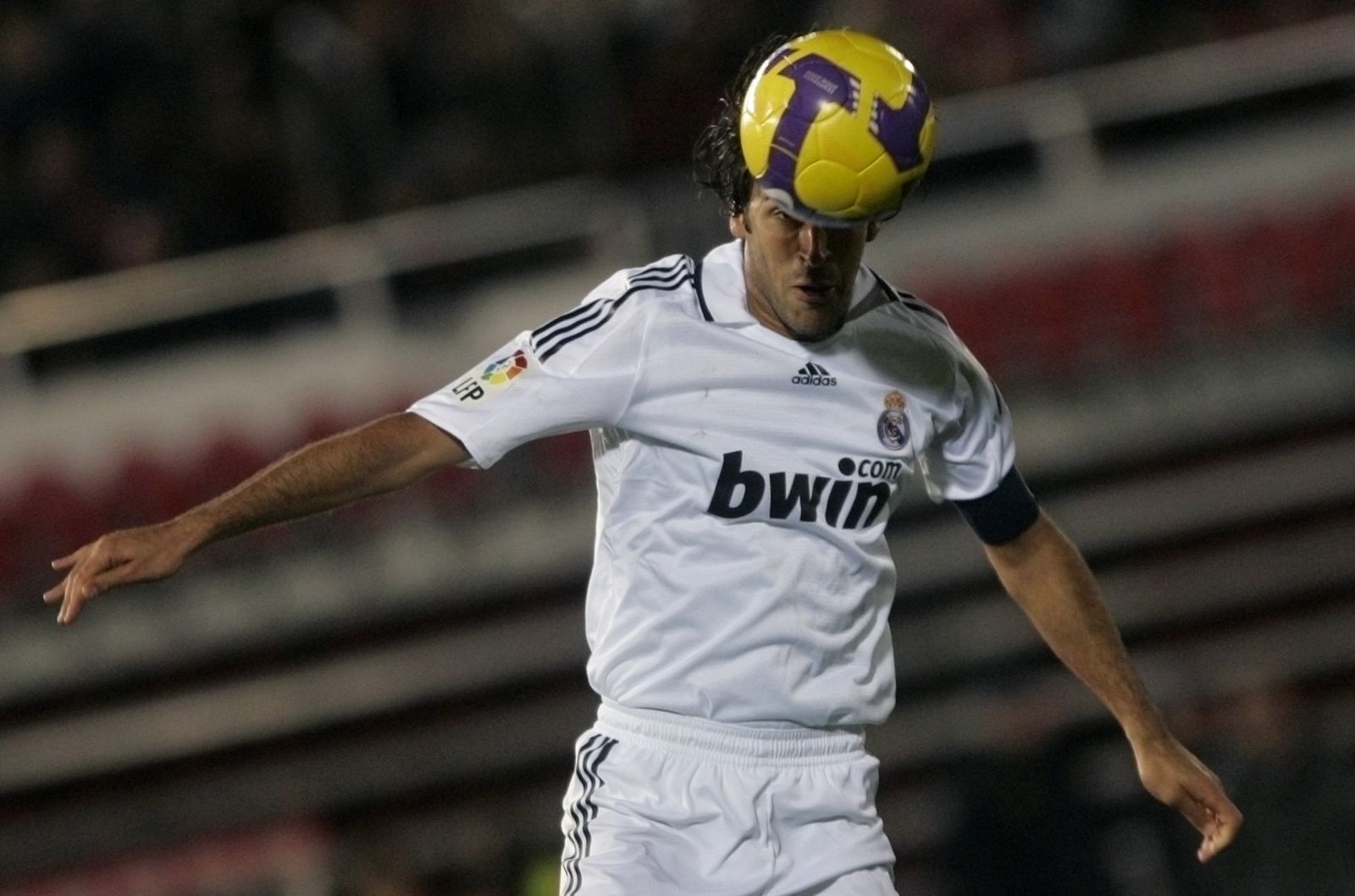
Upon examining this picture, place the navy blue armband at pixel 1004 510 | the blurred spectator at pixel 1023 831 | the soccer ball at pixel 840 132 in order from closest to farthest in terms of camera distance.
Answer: the soccer ball at pixel 840 132
the navy blue armband at pixel 1004 510
the blurred spectator at pixel 1023 831

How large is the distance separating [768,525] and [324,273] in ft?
21.6

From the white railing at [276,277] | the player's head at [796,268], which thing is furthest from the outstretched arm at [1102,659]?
the white railing at [276,277]

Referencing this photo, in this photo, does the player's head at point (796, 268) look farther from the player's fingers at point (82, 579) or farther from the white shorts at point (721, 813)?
the player's fingers at point (82, 579)

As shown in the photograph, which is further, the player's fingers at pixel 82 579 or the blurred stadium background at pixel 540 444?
the blurred stadium background at pixel 540 444

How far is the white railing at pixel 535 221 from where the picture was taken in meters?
10.1

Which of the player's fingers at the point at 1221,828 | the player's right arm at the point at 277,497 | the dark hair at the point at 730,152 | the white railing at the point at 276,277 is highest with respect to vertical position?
the dark hair at the point at 730,152

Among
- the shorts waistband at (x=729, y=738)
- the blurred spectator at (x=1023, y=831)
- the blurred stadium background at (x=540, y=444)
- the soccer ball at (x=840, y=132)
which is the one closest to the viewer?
the soccer ball at (x=840, y=132)

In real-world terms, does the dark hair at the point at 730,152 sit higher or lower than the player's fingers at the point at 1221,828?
higher

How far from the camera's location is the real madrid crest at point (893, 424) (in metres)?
3.96

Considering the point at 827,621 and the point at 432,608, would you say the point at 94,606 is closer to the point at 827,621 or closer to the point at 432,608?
the point at 432,608

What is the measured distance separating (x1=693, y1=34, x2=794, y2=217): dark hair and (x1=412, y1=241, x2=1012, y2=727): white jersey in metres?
0.15

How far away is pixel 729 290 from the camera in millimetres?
3941

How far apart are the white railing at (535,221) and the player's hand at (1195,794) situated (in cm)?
591

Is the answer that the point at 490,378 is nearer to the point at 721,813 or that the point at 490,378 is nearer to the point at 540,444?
the point at 721,813
